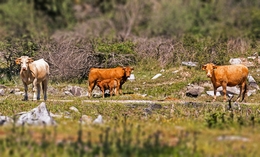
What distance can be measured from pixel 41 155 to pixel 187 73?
2287cm

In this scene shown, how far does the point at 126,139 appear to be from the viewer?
14938 millimetres

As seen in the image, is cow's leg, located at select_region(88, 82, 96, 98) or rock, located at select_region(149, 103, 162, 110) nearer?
rock, located at select_region(149, 103, 162, 110)

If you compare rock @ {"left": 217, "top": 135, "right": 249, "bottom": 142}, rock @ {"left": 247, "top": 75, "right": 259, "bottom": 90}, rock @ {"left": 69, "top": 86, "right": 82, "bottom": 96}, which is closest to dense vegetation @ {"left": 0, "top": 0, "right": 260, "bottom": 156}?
rock @ {"left": 217, "top": 135, "right": 249, "bottom": 142}

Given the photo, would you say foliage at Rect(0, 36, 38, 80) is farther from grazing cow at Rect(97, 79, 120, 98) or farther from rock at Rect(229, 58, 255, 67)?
rock at Rect(229, 58, 255, 67)

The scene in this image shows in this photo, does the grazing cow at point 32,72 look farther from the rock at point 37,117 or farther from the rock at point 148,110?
the rock at point 37,117

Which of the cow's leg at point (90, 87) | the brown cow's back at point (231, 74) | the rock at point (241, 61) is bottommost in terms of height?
the cow's leg at point (90, 87)

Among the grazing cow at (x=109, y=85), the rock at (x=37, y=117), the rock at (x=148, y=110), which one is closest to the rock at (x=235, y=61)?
the grazing cow at (x=109, y=85)

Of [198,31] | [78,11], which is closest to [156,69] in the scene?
[198,31]

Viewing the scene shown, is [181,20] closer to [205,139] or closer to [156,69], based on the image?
[156,69]

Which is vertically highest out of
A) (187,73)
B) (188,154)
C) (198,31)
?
(198,31)

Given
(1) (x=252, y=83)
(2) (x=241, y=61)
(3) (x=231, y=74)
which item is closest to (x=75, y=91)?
(3) (x=231, y=74)

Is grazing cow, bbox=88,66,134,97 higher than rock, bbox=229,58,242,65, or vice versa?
rock, bbox=229,58,242,65

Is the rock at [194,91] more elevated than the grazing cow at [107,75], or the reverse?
the grazing cow at [107,75]

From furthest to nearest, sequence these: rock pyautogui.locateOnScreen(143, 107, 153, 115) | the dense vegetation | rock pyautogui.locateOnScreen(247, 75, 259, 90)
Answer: rock pyautogui.locateOnScreen(247, 75, 259, 90) < rock pyautogui.locateOnScreen(143, 107, 153, 115) < the dense vegetation
